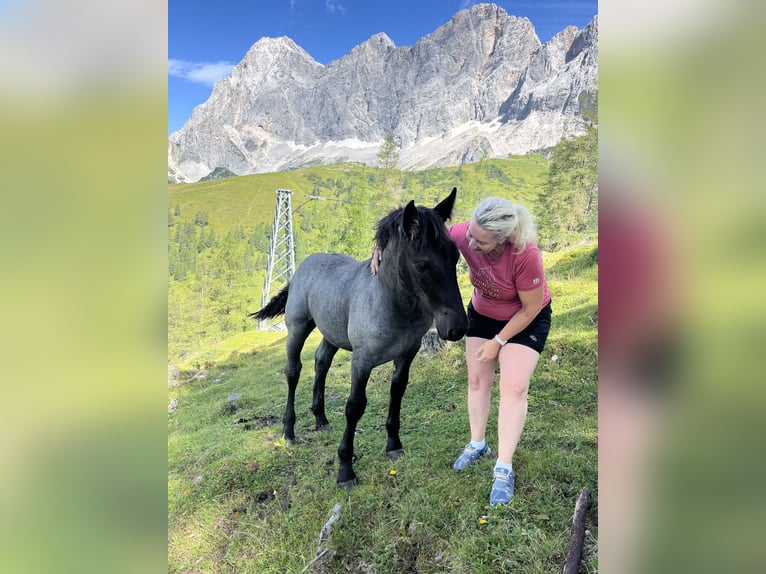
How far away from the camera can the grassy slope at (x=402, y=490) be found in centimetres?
252

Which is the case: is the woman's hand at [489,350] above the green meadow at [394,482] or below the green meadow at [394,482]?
above

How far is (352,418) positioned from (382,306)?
3.52ft

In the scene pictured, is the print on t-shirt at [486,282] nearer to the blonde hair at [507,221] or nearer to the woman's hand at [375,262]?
the blonde hair at [507,221]

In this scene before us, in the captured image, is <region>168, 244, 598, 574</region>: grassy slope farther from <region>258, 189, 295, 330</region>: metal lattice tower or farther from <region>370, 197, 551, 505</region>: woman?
<region>258, 189, 295, 330</region>: metal lattice tower

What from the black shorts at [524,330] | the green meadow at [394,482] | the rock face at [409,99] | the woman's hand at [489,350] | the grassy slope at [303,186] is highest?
the rock face at [409,99]

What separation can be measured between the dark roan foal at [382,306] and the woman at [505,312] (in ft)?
0.79

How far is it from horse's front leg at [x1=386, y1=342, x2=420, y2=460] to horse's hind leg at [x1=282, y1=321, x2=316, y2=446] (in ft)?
4.21

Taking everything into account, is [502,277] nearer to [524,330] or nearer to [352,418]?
[524,330]

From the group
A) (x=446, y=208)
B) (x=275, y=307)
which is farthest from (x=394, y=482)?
(x=275, y=307)

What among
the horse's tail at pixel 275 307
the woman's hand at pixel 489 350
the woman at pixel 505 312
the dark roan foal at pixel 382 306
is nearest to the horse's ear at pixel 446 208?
the dark roan foal at pixel 382 306

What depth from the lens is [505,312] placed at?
2.81 metres
